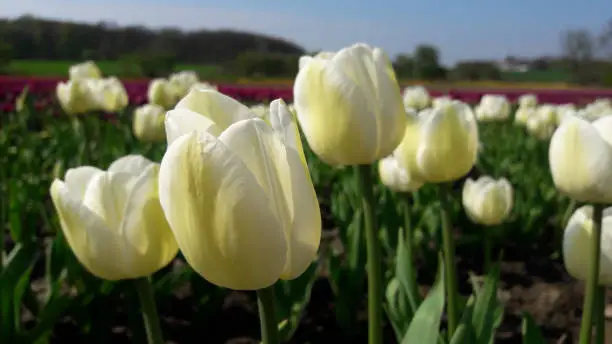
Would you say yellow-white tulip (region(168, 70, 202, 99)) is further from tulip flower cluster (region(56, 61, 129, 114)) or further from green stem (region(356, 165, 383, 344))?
green stem (region(356, 165, 383, 344))

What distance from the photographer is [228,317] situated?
6.77 feet

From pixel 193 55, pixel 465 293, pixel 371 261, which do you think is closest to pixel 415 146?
pixel 371 261

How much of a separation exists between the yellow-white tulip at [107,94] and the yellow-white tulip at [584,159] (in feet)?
8.75

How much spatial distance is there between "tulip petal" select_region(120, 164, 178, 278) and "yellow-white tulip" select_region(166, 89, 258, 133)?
165 mm

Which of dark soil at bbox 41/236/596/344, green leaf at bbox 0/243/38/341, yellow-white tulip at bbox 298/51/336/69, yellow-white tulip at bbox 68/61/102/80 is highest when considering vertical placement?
yellow-white tulip at bbox 298/51/336/69

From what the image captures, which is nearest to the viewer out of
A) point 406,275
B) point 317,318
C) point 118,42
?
point 406,275

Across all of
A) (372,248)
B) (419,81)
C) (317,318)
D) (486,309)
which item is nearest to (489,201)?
(317,318)

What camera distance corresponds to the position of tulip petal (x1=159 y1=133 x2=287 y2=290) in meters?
0.58

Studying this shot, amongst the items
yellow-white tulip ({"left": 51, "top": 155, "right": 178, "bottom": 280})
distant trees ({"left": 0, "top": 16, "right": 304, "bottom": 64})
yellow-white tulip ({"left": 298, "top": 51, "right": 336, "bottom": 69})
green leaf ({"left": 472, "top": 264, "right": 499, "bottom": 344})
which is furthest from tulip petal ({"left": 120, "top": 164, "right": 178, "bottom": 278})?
distant trees ({"left": 0, "top": 16, "right": 304, "bottom": 64})

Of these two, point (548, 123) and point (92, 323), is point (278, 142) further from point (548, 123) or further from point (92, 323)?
point (548, 123)

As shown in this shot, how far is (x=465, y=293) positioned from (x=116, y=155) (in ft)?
6.29

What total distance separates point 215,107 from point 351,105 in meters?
0.30

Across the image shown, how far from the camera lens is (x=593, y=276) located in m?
0.95

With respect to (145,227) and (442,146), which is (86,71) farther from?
(145,227)
